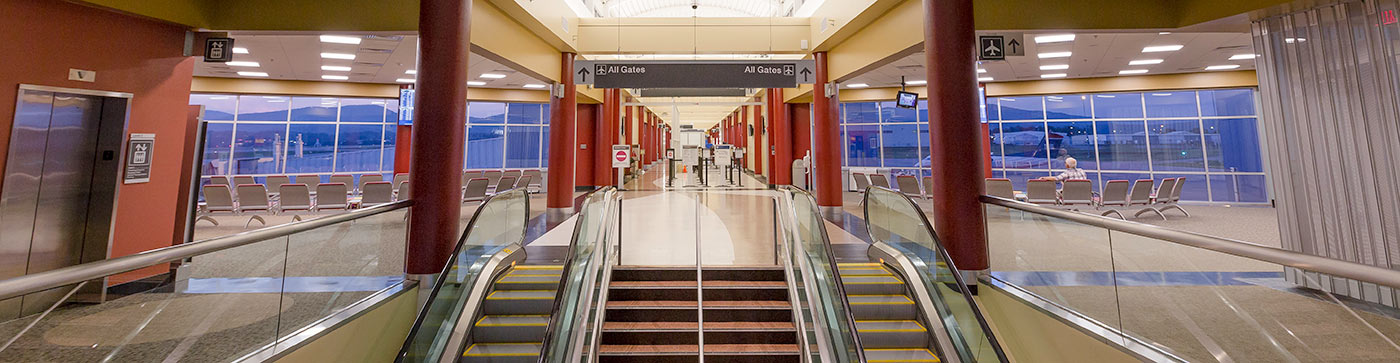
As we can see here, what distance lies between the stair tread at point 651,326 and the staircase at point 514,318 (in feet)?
2.08

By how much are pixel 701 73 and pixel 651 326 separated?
359 cm

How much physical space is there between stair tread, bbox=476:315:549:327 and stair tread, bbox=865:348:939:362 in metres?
3.00

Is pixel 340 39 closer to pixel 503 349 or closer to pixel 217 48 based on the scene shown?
pixel 217 48

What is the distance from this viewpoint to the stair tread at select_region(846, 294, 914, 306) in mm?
4375

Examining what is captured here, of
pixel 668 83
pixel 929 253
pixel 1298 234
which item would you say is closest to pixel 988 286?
pixel 929 253

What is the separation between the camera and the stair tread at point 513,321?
13.7 feet

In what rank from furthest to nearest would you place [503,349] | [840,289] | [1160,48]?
[1160,48] → [503,349] → [840,289]

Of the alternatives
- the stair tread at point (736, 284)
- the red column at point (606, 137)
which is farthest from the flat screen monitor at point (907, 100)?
the red column at point (606, 137)

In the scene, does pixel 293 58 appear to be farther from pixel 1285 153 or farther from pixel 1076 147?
pixel 1076 147

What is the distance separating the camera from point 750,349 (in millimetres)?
4309

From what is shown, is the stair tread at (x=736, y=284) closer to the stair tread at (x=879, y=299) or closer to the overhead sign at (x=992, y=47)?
the stair tread at (x=879, y=299)

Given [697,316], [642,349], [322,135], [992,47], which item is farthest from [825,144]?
[322,135]

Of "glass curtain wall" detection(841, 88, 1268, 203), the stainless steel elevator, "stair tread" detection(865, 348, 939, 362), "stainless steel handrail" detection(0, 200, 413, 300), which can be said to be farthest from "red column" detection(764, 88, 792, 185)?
the stainless steel elevator

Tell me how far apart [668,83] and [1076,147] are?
18.1 metres
